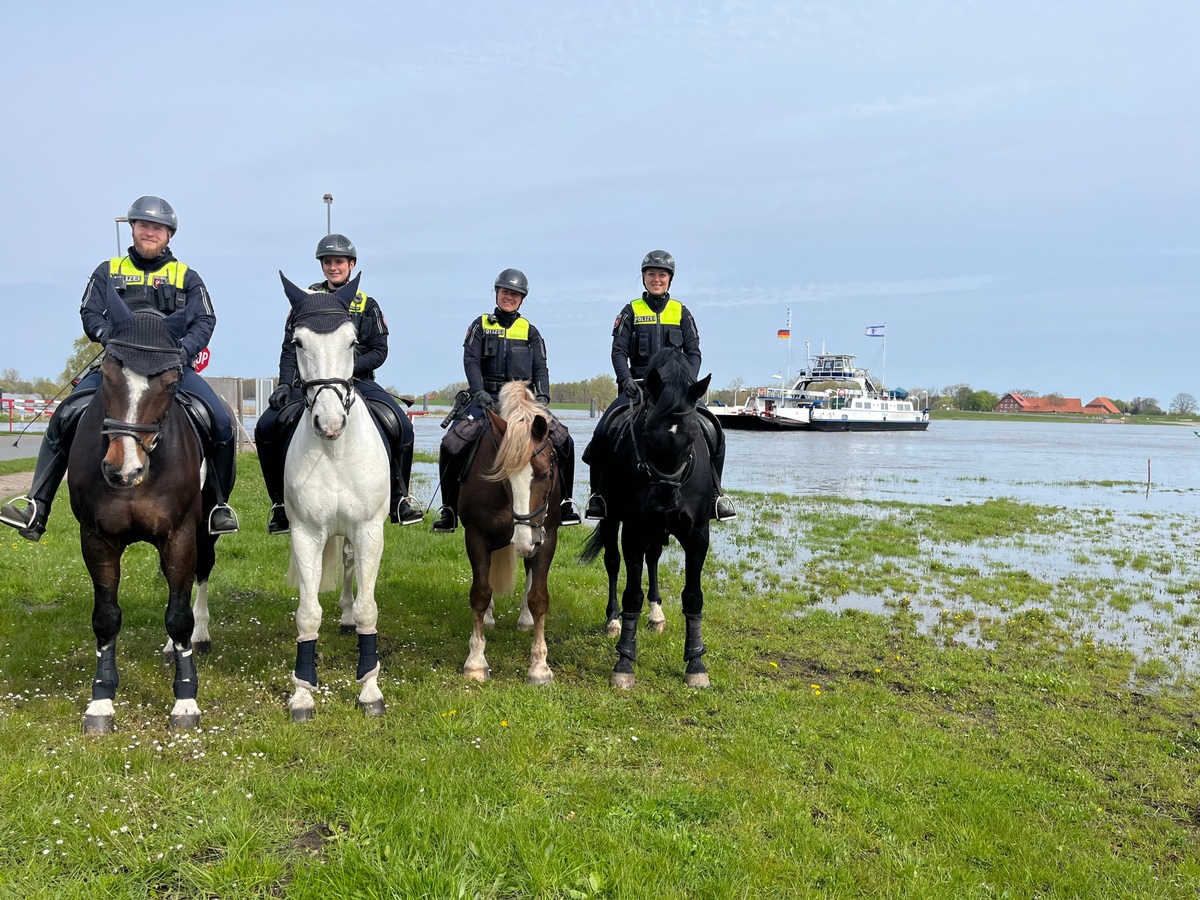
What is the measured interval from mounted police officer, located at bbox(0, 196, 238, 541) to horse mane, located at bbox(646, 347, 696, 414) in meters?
3.49

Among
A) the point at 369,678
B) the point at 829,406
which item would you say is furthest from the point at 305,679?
the point at 829,406

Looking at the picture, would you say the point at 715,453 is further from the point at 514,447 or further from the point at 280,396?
the point at 280,396

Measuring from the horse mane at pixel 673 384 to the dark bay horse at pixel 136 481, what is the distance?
3497mm

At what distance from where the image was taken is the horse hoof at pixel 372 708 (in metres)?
5.70

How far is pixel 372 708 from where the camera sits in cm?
574

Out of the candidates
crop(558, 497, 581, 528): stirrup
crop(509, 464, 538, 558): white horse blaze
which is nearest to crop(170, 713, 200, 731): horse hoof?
crop(509, 464, 538, 558): white horse blaze

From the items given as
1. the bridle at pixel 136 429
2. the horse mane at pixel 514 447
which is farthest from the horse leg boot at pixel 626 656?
Result: the bridle at pixel 136 429

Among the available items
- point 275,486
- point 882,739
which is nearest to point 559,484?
point 275,486

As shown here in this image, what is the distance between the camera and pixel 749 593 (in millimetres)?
10148

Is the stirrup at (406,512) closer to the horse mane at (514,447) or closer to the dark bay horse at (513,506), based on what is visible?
the dark bay horse at (513,506)

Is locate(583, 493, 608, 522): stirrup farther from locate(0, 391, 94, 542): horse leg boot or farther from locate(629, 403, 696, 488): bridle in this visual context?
locate(0, 391, 94, 542): horse leg boot

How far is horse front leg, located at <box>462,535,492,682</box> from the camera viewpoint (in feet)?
21.9

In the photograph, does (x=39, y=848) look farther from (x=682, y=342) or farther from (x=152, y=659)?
(x=682, y=342)

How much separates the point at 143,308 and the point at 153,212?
0.79m
